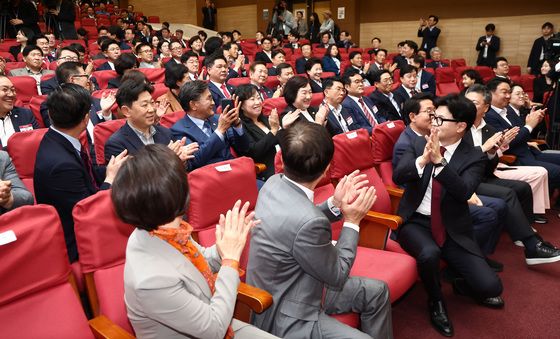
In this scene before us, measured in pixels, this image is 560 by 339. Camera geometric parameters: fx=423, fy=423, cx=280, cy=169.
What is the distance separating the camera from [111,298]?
1.53 m

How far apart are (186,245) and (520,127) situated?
3341 mm

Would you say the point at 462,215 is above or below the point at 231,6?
below

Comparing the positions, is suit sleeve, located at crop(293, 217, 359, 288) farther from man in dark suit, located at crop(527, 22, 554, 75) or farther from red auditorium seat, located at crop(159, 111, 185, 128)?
man in dark suit, located at crop(527, 22, 554, 75)

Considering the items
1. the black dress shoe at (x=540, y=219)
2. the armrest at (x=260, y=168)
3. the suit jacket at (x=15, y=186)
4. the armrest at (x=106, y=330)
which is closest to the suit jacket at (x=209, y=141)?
the armrest at (x=260, y=168)

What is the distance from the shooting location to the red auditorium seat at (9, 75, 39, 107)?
3.95 meters

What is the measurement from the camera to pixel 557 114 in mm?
4352

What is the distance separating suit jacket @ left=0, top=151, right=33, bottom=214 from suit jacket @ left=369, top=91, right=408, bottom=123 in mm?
3555

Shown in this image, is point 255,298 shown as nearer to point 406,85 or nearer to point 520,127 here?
point 520,127

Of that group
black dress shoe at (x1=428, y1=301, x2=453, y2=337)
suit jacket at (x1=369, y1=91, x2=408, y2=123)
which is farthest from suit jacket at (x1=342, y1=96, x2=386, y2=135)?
black dress shoe at (x1=428, y1=301, x2=453, y2=337)

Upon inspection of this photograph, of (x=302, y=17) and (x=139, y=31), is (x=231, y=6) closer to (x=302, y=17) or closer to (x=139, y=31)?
(x=302, y=17)

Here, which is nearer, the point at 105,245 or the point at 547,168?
the point at 105,245

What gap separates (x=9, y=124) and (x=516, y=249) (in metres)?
3.62

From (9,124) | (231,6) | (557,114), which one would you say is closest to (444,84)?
(557,114)

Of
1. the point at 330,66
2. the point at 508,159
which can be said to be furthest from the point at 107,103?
the point at 330,66
